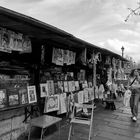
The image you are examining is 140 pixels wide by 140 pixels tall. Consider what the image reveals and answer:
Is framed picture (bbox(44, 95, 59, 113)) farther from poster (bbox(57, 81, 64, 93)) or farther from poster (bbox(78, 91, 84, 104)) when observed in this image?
poster (bbox(78, 91, 84, 104))

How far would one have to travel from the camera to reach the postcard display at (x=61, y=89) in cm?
481

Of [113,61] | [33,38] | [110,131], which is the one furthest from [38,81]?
[113,61]

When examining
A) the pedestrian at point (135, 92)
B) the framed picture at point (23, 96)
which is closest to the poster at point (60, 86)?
the framed picture at point (23, 96)

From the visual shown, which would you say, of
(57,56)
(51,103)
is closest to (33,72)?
(57,56)

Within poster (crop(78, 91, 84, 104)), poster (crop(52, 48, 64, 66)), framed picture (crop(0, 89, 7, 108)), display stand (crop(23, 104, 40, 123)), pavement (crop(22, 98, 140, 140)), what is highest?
poster (crop(52, 48, 64, 66))

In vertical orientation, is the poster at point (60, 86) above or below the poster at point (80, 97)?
above

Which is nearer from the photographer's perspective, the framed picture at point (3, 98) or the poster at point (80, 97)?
the framed picture at point (3, 98)

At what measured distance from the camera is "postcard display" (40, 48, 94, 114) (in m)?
4.81

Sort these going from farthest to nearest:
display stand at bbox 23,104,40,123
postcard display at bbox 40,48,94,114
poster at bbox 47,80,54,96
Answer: poster at bbox 47,80,54,96
postcard display at bbox 40,48,94,114
display stand at bbox 23,104,40,123

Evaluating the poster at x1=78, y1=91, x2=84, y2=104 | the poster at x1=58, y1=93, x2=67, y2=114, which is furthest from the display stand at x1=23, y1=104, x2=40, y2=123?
the poster at x1=78, y1=91, x2=84, y2=104

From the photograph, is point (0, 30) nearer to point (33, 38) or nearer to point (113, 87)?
point (33, 38)

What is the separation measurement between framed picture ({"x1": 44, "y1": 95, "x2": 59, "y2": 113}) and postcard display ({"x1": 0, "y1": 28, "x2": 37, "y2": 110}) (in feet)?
1.82

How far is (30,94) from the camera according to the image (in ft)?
13.8

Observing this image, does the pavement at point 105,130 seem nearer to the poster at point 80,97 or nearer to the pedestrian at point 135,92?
the pedestrian at point 135,92
